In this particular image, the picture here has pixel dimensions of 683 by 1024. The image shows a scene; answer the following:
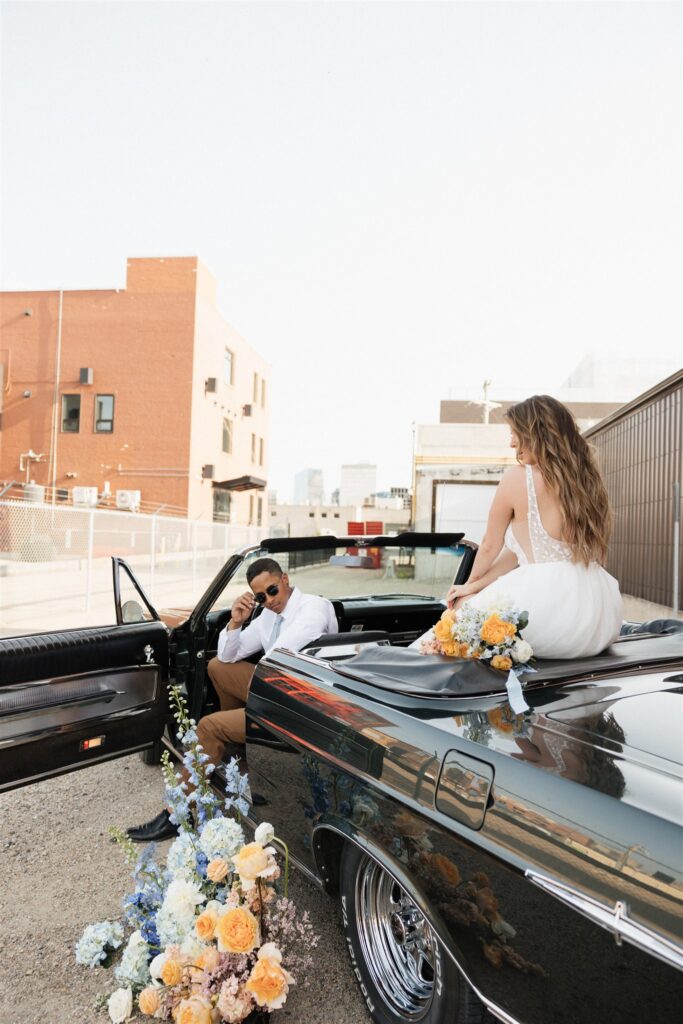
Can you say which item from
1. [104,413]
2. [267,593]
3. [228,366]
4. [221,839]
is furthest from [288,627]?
[228,366]

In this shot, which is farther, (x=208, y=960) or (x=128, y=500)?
(x=128, y=500)

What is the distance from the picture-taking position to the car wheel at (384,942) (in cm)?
209

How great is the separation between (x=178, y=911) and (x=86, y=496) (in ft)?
82.5

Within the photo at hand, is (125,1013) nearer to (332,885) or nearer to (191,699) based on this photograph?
(332,885)

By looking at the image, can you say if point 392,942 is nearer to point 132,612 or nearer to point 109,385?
point 132,612

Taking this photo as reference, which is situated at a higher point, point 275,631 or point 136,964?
point 275,631

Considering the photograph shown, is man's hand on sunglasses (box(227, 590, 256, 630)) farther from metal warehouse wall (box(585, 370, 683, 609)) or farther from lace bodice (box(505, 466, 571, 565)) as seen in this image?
metal warehouse wall (box(585, 370, 683, 609))

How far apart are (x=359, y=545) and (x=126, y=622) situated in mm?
1372

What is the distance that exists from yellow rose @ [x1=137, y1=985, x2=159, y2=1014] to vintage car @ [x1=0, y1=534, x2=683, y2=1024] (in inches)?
22.5

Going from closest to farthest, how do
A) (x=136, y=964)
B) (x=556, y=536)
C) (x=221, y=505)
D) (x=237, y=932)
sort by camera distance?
(x=237, y=932) < (x=136, y=964) < (x=556, y=536) < (x=221, y=505)

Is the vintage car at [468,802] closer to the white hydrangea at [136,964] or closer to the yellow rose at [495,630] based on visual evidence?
the yellow rose at [495,630]

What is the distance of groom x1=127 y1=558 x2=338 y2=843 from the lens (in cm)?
342

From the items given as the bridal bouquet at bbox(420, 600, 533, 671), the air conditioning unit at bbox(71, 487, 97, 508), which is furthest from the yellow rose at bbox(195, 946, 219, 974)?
the air conditioning unit at bbox(71, 487, 97, 508)

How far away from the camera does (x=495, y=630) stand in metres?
2.08
